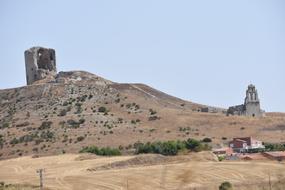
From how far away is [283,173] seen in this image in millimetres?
40625

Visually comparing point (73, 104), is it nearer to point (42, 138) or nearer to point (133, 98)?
point (133, 98)

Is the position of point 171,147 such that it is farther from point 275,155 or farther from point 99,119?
point 99,119

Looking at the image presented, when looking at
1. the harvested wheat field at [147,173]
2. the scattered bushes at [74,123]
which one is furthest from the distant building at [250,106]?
the harvested wheat field at [147,173]

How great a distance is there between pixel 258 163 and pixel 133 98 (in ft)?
121

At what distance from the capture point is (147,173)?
4162cm

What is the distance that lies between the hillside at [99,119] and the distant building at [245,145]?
2.08 metres

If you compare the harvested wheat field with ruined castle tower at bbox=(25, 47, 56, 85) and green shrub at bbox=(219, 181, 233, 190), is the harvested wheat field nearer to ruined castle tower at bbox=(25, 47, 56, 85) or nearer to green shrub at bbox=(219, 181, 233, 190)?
green shrub at bbox=(219, 181, 233, 190)

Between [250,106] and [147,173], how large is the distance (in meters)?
40.8

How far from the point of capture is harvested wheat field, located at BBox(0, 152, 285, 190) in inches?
1508

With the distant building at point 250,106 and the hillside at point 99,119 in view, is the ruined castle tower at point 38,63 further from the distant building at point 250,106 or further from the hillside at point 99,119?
the distant building at point 250,106

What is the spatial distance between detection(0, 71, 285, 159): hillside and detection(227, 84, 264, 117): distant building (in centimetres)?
384

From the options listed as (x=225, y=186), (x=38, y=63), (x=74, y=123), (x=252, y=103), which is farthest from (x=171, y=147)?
(x=38, y=63)

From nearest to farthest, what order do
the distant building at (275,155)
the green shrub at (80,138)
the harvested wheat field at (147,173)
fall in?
1. the harvested wheat field at (147,173)
2. the distant building at (275,155)
3. the green shrub at (80,138)

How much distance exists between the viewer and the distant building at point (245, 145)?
189 feet
